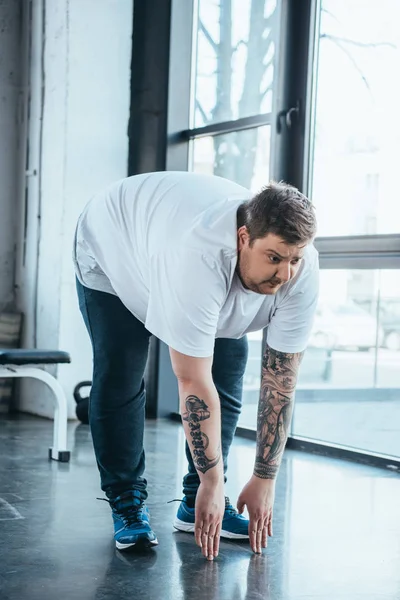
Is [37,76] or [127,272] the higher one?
[37,76]

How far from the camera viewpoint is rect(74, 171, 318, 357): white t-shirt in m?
1.64

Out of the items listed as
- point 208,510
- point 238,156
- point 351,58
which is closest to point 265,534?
point 208,510

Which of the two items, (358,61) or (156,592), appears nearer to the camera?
(156,592)

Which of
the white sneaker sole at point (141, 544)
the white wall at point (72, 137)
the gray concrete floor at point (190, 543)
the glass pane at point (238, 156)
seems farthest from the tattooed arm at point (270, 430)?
the white wall at point (72, 137)

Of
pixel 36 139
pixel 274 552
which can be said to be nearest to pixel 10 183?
pixel 36 139

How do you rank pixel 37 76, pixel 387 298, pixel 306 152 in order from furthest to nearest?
1. pixel 37 76
2. pixel 306 152
3. pixel 387 298

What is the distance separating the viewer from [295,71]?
362 centimetres

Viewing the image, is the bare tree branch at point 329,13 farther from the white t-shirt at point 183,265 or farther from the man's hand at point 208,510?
the man's hand at point 208,510

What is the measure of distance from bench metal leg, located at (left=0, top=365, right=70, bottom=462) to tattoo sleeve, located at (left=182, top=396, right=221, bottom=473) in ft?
4.91

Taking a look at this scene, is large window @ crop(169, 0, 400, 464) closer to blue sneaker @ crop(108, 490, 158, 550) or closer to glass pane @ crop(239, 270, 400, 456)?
glass pane @ crop(239, 270, 400, 456)

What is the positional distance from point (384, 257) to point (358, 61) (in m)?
0.80

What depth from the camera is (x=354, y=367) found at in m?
3.45

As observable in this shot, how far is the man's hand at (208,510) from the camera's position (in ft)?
5.62

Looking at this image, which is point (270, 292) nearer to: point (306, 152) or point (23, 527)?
point (23, 527)
